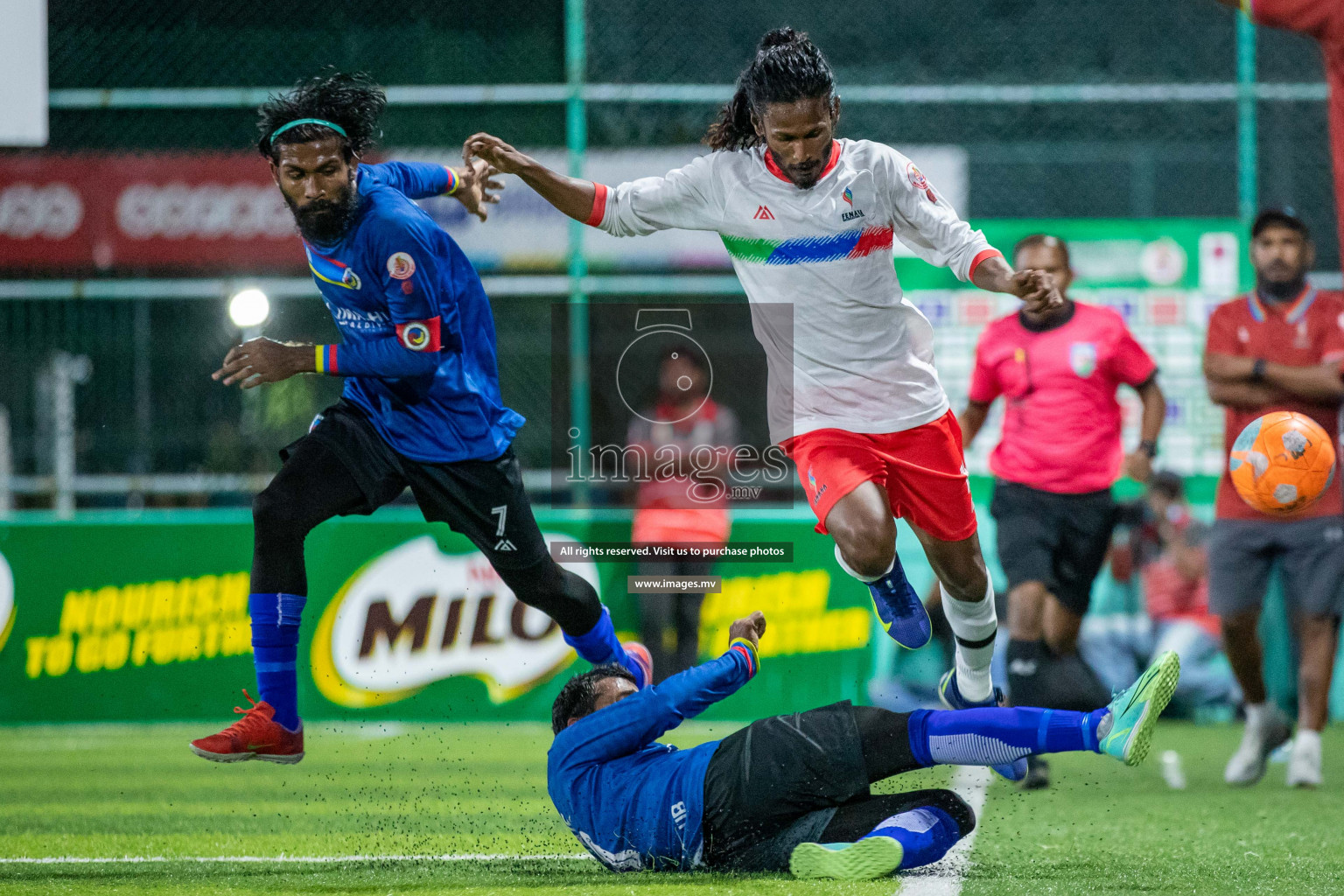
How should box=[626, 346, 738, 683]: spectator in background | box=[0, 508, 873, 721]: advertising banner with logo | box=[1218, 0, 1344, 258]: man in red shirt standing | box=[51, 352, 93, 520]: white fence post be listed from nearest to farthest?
box=[1218, 0, 1344, 258]: man in red shirt standing, box=[626, 346, 738, 683]: spectator in background, box=[0, 508, 873, 721]: advertising banner with logo, box=[51, 352, 93, 520]: white fence post

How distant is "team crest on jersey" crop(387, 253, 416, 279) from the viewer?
4.98 meters

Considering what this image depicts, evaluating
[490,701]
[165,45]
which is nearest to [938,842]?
[490,701]

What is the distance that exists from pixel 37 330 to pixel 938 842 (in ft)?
25.1

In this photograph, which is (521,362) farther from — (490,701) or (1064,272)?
(1064,272)

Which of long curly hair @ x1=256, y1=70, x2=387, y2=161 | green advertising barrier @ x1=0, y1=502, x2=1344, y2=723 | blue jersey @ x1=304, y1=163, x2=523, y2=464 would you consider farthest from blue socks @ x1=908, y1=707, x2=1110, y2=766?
green advertising barrier @ x1=0, y1=502, x2=1344, y2=723

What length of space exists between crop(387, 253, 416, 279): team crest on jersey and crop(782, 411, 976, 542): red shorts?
1.45 meters

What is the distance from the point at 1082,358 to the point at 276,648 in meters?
3.86

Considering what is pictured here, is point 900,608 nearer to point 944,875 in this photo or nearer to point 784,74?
point 944,875

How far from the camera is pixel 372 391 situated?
5.22 m

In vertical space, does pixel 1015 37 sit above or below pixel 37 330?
above

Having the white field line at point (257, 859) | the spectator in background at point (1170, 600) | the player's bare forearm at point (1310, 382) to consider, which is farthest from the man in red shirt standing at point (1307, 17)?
the spectator in background at point (1170, 600)

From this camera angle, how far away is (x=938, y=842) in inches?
169

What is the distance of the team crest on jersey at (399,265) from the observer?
16.3 feet

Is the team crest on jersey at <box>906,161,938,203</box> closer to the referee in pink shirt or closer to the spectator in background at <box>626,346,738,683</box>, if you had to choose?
the referee in pink shirt
